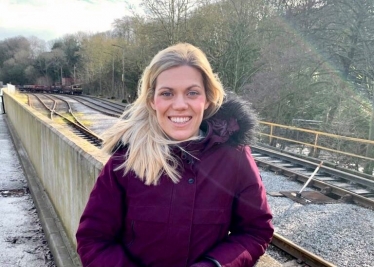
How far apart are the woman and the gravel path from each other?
3697mm

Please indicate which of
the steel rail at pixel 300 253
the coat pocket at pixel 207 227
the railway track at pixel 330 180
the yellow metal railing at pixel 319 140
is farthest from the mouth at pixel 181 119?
the yellow metal railing at pixel 319 140

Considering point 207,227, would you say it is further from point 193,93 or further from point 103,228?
point 193,93

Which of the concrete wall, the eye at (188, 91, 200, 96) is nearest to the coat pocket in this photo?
the eye at (188, 91, 200, 96)

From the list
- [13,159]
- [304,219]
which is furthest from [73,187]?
[13,159]

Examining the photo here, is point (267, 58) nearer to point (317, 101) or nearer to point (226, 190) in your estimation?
point (317, 101)

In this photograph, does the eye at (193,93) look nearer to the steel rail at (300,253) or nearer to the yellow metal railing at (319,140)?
the steel rail at (300,253)

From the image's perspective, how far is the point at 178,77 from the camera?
1.58 metres

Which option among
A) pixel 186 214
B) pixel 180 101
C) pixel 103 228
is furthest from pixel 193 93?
pixel 103 228

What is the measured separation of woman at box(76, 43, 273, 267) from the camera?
1.50m

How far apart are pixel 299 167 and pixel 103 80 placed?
4396 centimetres

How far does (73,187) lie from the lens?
3.64 metres

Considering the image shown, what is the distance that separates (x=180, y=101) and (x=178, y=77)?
108 millimetres

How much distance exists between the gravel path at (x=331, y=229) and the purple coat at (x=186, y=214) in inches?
144

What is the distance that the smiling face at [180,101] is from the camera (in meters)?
1.59
